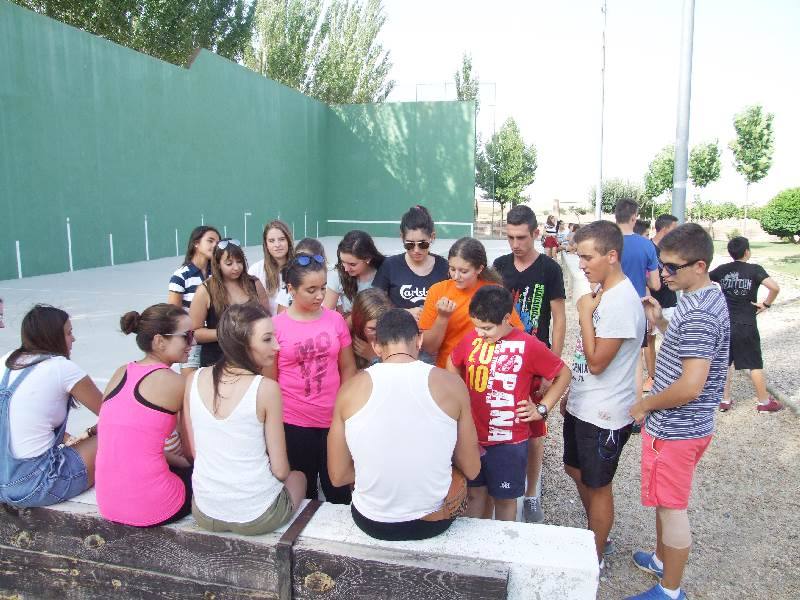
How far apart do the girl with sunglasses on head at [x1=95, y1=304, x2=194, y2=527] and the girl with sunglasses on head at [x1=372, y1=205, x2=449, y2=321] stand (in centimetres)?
150

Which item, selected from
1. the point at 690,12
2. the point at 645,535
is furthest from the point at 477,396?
the point at 690,12

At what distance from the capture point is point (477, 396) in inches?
109

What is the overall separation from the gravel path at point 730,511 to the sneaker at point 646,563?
0.04 meters

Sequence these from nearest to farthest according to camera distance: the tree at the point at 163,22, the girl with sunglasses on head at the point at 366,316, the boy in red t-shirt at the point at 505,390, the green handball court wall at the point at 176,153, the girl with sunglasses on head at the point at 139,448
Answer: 1. the girl with sunglasses on head at the point at 139,448
2. the boy in red t-shirt at the point at 505,390
3. the girl with sunglasses on head at the point at 366,316
4. the green handball court wall at the point at 176,153
5. the tree at the point at 163,22

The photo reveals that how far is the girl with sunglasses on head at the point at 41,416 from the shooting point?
252 cm

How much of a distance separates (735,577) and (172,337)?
3038 millimetres

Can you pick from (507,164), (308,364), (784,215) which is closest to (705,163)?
(784,215)

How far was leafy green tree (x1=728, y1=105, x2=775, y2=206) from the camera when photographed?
2877 cm

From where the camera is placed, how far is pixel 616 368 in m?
2.84

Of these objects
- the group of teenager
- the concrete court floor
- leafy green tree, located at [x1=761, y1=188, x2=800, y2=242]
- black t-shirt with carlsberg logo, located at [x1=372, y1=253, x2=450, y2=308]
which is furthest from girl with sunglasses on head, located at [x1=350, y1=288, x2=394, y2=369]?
leafy green tree, located at [x1=761, y1=188, x2=800, y2=242]

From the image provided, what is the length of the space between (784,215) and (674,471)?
2659 cm

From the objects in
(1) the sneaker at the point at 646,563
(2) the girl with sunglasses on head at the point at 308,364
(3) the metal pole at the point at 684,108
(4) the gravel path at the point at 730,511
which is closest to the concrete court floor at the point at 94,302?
(2) the girl with sunglasses on head at the point at 308,364

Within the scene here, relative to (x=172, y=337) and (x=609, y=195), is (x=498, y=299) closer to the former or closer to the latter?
(x=172, y=337)

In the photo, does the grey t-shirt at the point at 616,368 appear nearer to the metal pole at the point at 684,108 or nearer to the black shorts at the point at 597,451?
the black shorts at the point at 597,451
